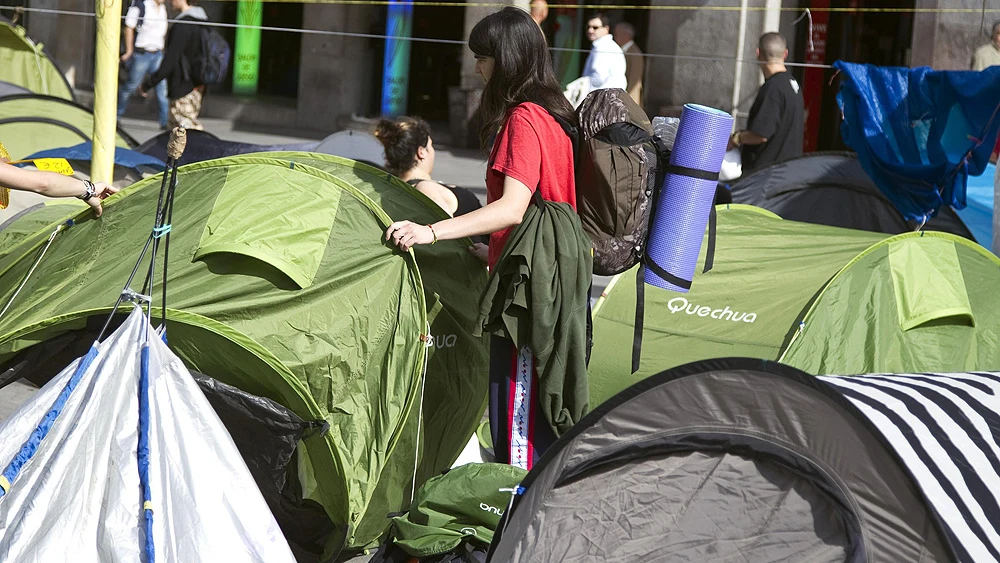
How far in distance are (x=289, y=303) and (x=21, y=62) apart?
7527mm

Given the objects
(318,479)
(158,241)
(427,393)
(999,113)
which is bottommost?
(318,479)

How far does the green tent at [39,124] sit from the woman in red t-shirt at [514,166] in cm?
449

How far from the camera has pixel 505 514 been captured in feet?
9.18

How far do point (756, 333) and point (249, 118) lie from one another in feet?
36.1

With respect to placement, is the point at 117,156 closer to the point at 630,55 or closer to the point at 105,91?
the point at 105,91

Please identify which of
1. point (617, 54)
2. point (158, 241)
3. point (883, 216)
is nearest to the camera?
point (158, 241)

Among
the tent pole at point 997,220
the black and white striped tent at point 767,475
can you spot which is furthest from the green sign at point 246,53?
the black and white striped tent at point 767,475

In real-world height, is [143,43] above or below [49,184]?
above

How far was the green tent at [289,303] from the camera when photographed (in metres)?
3.45

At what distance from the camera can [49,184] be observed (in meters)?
3.68

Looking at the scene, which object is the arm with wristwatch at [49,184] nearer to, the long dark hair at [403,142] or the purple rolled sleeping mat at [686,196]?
the long dark hair at [403,142]

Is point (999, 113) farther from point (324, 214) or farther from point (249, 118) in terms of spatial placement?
point (249, 118)

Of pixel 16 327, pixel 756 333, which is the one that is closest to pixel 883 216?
pixel 756 333

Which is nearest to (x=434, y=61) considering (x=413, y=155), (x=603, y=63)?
(x=603, y=63)
